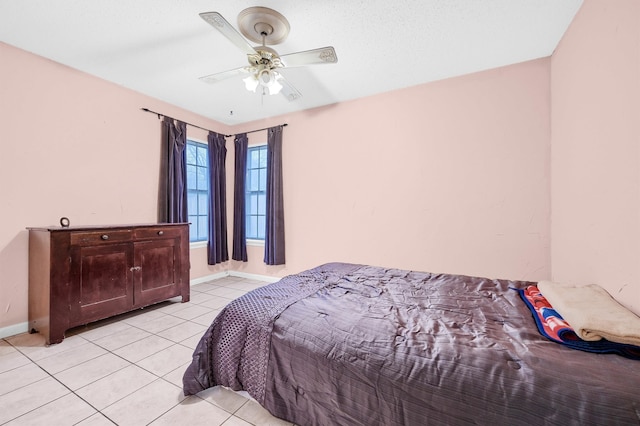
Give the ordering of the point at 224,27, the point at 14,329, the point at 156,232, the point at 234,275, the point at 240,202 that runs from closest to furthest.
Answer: the point at 224,27 < the point at 14,329 < the point at 156,232 < the point at 240,202 < the point at 234,275

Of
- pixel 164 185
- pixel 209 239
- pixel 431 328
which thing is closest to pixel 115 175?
pixel 164 185

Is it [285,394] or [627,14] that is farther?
[627,14]

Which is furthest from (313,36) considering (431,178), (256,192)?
(256,192)

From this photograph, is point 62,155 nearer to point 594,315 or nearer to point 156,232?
point 156,232

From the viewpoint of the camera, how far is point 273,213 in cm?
389

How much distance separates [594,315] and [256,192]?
4024 millimetres

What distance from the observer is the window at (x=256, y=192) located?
14.1 feet

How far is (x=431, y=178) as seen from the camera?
2.94 metres

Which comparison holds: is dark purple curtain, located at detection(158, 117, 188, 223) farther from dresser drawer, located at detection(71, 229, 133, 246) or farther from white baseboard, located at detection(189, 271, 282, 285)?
white baseboard, located at detection(189, 271, 282, 285)

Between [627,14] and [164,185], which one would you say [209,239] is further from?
[627,14]

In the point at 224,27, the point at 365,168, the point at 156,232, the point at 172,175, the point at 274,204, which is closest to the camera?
the point at 224,27

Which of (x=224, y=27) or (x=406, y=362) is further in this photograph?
(x=224, y=27)

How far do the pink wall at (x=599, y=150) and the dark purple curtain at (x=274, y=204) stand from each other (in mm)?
3112

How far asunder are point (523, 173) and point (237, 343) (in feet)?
9.52
